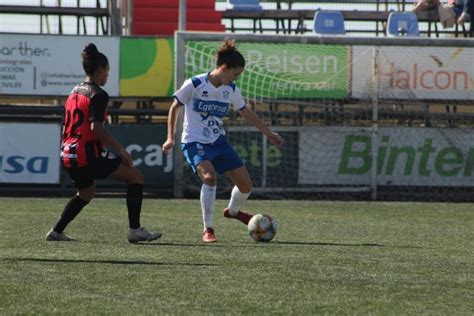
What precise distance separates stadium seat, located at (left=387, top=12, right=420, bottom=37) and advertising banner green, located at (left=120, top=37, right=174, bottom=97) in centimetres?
563

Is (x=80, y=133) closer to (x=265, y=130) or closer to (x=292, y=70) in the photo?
(x=265, y=130)

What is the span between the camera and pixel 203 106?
11.3m

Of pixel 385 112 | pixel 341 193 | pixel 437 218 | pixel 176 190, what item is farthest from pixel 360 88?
pixel 437 218

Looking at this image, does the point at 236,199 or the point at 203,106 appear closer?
the point at 203,106

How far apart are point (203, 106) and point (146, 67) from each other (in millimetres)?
7544

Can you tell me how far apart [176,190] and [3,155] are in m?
2.78

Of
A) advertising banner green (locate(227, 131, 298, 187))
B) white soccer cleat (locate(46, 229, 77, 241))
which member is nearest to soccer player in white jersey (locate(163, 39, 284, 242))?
white soccer cleat (locate(46, 229, 77, 241))

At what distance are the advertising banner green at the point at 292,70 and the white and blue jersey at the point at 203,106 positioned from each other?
7.41 meters

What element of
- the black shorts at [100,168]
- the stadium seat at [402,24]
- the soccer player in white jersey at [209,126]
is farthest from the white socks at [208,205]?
the stadium seat at [402,24]

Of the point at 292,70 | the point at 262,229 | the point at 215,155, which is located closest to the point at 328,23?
the point at 292,70

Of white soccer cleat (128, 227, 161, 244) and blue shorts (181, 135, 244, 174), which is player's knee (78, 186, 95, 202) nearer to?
white soccer cleat (128, 227, 161, 244)

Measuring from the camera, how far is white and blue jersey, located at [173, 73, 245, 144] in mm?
11227

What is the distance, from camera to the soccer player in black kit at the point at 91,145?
1010 cm

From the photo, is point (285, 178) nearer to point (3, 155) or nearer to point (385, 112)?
point (385, 112)
